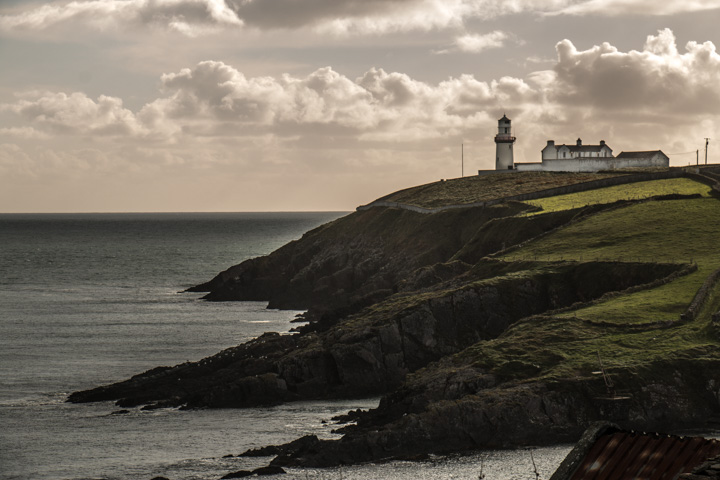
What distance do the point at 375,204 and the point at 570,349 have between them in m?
99.3

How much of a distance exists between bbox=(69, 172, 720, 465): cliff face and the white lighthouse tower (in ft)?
210

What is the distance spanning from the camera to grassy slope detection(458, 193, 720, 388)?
195 feet

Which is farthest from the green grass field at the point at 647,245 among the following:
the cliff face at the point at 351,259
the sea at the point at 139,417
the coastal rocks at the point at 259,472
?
the coastal rocks at the point at 259,472

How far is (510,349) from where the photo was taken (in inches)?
2474

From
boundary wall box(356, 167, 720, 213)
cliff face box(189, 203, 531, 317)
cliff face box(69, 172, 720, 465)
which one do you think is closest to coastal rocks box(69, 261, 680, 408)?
cliff face box(69, 172, 720, 465)

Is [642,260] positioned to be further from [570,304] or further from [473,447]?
[473,447]

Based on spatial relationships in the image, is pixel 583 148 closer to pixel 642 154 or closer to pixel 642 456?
pixel 642 154

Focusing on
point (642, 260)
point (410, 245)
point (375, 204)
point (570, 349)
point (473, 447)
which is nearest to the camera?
point (473, 447)

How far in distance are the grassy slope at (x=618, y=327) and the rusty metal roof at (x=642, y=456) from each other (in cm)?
3524

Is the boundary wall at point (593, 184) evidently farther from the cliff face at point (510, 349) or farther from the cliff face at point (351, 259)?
the cliff face at point (510, 349)

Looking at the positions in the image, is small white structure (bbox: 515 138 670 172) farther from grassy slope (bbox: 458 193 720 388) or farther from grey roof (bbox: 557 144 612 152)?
grassy slope (bbox: 458 193 720 388)

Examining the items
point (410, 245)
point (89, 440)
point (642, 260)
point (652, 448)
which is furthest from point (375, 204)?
point (652, 448)

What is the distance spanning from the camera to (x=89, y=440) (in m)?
57.9

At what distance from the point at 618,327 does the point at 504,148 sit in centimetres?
11582
